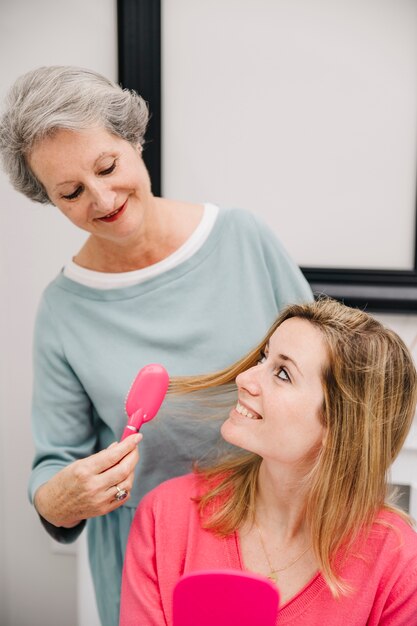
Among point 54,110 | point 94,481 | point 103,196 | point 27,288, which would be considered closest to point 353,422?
point 94,481

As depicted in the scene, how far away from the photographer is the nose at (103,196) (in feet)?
3.66

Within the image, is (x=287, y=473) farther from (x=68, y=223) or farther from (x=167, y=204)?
(x=68, y=223)

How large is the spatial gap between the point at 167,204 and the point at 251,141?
0.30 metres

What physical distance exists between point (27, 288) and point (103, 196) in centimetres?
70

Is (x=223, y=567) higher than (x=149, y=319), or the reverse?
(x=149, y=319)

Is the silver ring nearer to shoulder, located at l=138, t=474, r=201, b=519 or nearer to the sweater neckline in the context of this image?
shoulder, located at l=138, t=474, r=201, b=519

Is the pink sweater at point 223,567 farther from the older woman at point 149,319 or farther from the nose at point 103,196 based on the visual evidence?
the nose at point 103,196

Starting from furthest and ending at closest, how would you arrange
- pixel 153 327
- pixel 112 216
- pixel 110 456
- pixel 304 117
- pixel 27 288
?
pixel 27 288
pixel 304 117
pixel 153 327
pixel 112 216
pixel 110 456

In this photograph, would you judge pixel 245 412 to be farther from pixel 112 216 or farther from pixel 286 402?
pixel 112 216

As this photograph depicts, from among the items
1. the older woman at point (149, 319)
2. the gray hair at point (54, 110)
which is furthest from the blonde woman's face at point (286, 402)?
the gray hair at point (54, 110)

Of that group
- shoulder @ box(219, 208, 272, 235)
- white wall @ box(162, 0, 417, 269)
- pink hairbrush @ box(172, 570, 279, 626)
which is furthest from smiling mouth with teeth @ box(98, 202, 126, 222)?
pink hairbrush @ box(172, 570, 279, 626)

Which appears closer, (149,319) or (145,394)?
(145,394)

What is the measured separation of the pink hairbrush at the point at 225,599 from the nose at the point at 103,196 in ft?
1.87

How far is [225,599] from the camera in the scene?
32.2 inches
